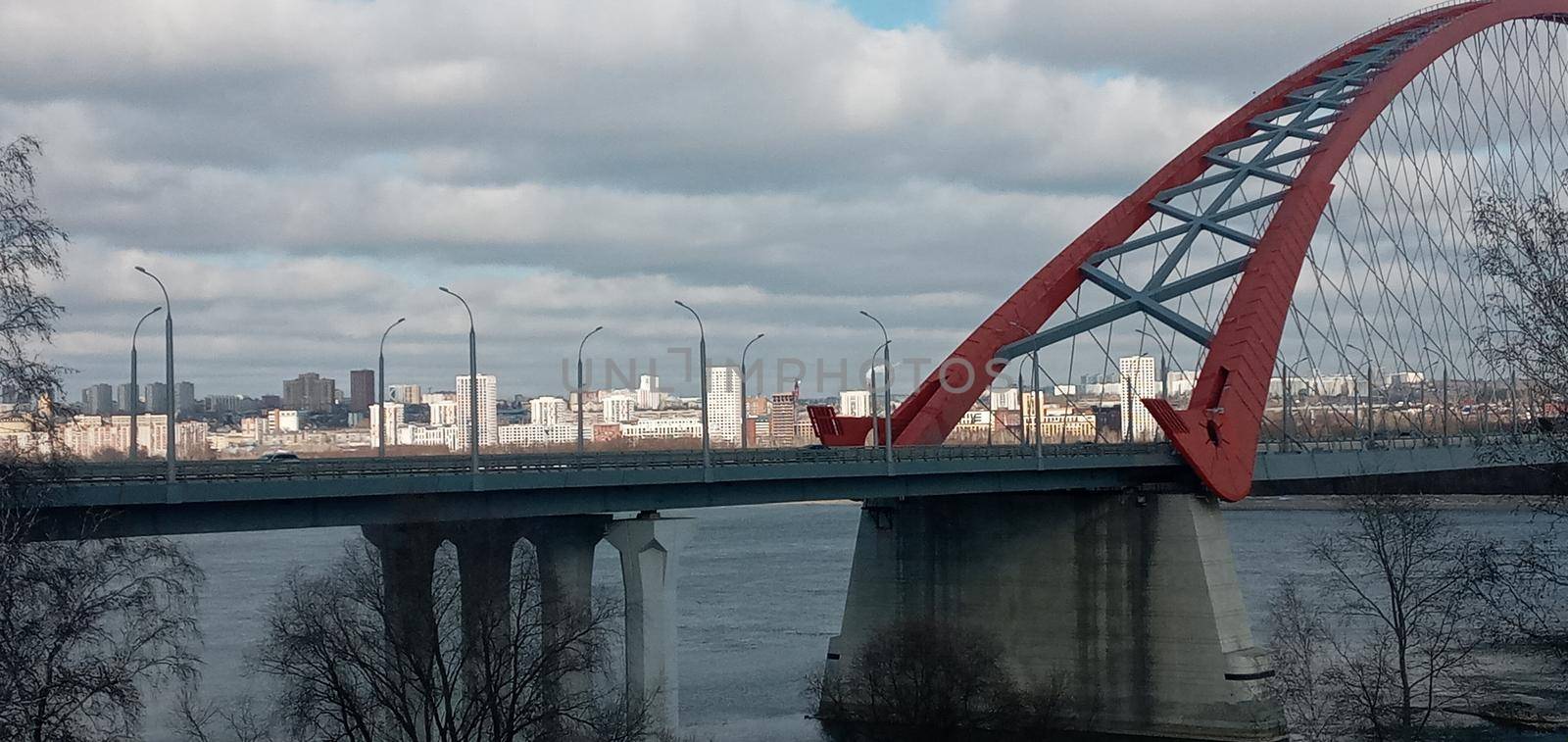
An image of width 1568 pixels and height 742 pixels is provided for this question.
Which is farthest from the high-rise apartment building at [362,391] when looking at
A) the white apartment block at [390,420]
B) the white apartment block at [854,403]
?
the white apartment block at [854,403]

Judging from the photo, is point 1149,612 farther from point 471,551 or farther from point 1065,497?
point 471,551

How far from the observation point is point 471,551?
35438 millimetres

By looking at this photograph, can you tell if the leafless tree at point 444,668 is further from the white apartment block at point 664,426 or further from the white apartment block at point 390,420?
the white apartment block at point 664,426

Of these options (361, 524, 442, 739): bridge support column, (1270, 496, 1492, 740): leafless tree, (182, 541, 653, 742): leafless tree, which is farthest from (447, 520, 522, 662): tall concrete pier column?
(1270, 496, 1492, 740): leafless tree

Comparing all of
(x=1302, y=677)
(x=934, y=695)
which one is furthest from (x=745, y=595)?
(x=1302, y=677)

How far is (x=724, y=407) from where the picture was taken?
91.6 m

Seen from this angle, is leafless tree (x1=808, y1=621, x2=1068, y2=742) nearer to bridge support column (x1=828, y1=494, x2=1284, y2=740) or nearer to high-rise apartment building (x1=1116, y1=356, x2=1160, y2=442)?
bridge support column (x1=828, y1=494, x2=1284, y2=740)

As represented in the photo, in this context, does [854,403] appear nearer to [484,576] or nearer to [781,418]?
[781,418]

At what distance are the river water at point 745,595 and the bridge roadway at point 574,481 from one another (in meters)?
6.53

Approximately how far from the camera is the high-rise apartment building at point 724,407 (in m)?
90.1

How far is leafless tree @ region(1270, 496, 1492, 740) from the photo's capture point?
89.6 ft

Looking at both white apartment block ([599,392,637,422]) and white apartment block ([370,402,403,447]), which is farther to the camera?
white apartment block ([599,392,637,422])

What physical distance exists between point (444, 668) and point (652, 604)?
749 cm

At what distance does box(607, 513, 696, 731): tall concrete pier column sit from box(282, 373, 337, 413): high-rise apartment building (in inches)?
674
